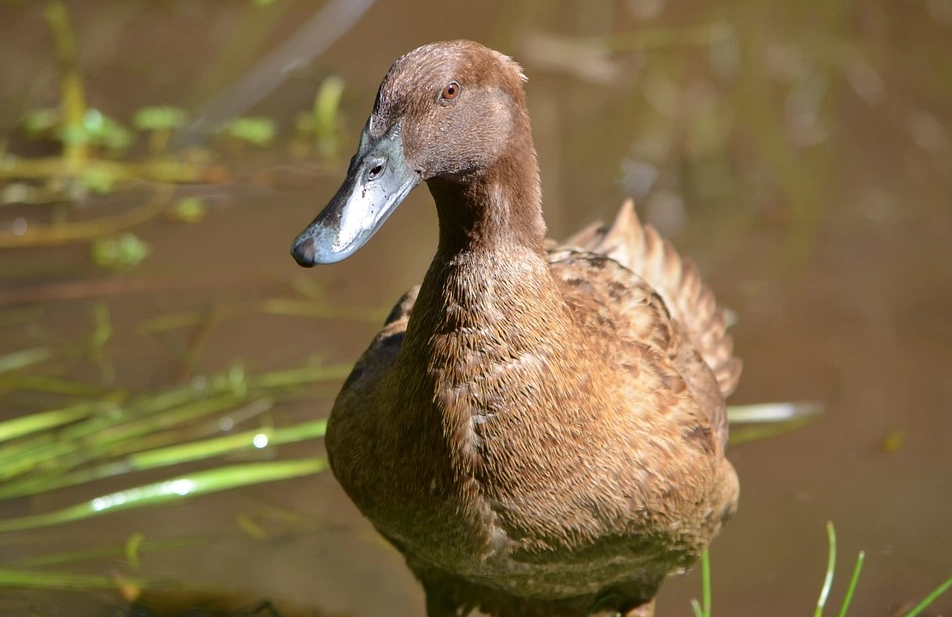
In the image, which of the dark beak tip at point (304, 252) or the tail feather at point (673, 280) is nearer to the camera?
the dark beak tip at point (304, 252)

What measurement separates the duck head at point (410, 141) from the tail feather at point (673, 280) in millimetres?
1457

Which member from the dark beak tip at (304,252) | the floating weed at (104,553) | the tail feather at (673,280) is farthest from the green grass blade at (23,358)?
the dark beak tip at (304,252)

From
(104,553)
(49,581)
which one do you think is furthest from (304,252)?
(104,553)

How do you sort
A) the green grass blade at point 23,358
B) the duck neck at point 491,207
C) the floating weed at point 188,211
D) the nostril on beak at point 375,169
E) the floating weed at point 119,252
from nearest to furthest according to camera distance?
the nostril on beak at point 375,169, the duck neck at point 491,207, the green grass blade at point 23,358, the floating weed at point 119,252, the floating weed at point 188,211

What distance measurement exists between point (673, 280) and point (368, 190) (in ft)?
5.98

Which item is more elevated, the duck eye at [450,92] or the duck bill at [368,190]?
the duck eye at [450,92]

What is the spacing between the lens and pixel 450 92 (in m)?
2.61

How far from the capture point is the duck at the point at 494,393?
2.59 m

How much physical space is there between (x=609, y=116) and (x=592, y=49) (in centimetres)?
57

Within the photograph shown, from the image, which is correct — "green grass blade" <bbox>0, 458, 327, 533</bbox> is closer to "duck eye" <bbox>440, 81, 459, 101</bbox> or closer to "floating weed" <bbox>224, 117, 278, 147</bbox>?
"duck eye" <bbox>440, 81, 459, 101</bbox>

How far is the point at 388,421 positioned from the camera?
9.67 feet

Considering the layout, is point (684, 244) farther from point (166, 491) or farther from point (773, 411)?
point (166, 491)

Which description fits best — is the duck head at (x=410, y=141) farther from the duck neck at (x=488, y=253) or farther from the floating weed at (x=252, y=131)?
the floating weed at (x=252, y=131)

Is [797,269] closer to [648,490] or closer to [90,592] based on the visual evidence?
[648,490]
